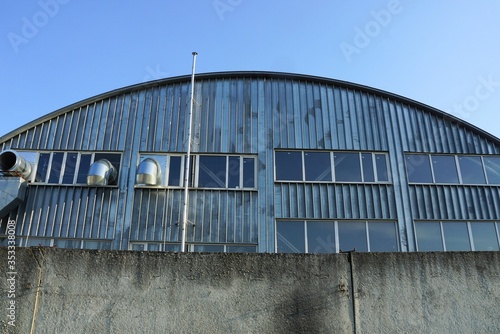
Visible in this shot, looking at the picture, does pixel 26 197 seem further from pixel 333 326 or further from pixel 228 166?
pixel 333 326

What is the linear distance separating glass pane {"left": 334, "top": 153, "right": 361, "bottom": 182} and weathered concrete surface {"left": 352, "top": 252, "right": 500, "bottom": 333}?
7992 mm

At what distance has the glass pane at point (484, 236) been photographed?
14117mm

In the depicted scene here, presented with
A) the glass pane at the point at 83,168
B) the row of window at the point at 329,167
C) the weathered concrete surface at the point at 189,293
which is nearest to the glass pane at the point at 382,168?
the row of window at the point at 329,167

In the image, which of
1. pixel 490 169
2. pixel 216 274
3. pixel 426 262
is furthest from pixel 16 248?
pixel 490 169

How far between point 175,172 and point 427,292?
31.0 ft

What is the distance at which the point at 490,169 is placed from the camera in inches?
595

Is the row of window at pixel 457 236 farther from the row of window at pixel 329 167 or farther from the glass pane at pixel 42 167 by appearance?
the glass pane at pixel 42 167

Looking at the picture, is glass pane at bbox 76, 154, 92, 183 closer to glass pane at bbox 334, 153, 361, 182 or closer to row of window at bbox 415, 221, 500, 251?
glass pane at bbox 334, 153, 361, 182

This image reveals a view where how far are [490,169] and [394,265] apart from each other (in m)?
10.7

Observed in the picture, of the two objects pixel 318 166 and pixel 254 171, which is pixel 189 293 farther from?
pixel 318 166

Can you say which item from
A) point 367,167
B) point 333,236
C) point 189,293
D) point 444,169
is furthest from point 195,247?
point 444,169

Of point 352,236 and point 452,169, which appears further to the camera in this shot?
point 452,169

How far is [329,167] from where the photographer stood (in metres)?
14.6

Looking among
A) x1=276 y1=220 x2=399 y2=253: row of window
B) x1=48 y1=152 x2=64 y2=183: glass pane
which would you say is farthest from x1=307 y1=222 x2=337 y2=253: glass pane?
x1=48 y1=152 x2=64 y2=183: glass pane
